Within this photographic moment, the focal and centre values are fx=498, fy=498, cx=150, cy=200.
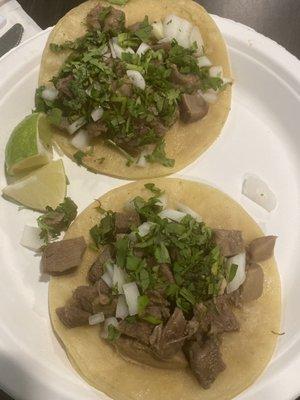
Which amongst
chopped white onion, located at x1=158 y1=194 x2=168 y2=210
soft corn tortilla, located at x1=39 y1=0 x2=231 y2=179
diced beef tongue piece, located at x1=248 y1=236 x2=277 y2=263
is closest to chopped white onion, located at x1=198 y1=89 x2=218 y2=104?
soft corn tortilla, located at x1=39 y1=0 x2=231 y2=179

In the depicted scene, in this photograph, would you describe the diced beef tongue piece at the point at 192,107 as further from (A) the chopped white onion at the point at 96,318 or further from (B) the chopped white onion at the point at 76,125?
(A) the chopped white onion at the point at 96,318

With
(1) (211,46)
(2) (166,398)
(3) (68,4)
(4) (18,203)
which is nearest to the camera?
(2) (166,398)

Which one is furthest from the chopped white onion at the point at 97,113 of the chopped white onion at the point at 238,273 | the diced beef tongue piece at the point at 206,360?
the diced beef tongue piece at the point at 206,360

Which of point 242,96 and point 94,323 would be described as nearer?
point 94,323

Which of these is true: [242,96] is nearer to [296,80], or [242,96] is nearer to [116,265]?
[296,80]

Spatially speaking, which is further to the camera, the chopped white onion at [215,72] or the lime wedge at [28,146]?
the chopped white onion at [215,72]

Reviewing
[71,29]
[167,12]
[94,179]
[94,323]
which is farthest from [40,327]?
[167,12]

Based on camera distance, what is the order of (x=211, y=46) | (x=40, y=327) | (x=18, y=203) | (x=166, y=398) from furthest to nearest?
(x=211, y=46) → (x=18, y=203) → (x=40, y=327) → (x=166, y=398)

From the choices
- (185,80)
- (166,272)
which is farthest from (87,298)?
(185,80)

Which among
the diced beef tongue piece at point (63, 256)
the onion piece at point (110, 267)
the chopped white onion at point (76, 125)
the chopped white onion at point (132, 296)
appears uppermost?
the chopped white onion at point (76, 125)
